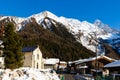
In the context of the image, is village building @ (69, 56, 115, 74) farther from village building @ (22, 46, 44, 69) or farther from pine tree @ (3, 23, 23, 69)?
pine tree @ (3, 23, 23, 69)

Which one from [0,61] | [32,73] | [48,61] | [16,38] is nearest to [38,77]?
[32,73]

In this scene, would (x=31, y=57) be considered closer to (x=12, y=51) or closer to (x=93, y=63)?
(x=93, y=63)

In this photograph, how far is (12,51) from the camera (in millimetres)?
48188

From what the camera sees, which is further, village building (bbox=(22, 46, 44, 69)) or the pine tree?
village building (bbox=(22, 46, 44, 69))

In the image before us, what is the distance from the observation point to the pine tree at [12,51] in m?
46.6

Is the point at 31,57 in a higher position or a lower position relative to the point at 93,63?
higher

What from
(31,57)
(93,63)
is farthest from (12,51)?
(93,63)

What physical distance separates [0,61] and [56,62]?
6128 cm

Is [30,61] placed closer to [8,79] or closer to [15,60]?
[15,60]

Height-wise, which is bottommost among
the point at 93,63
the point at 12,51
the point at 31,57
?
the point at 93,63

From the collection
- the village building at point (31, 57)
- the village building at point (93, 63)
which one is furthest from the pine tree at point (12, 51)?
the village building at point (93, 63)

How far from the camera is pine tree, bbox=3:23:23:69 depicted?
1834 inches

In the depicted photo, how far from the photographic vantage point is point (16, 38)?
5025cm

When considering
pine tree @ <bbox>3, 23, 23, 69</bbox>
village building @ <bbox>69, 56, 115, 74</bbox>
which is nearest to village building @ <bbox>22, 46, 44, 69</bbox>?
village building @ <bbox>69, 56, 115, 74</bbox>
